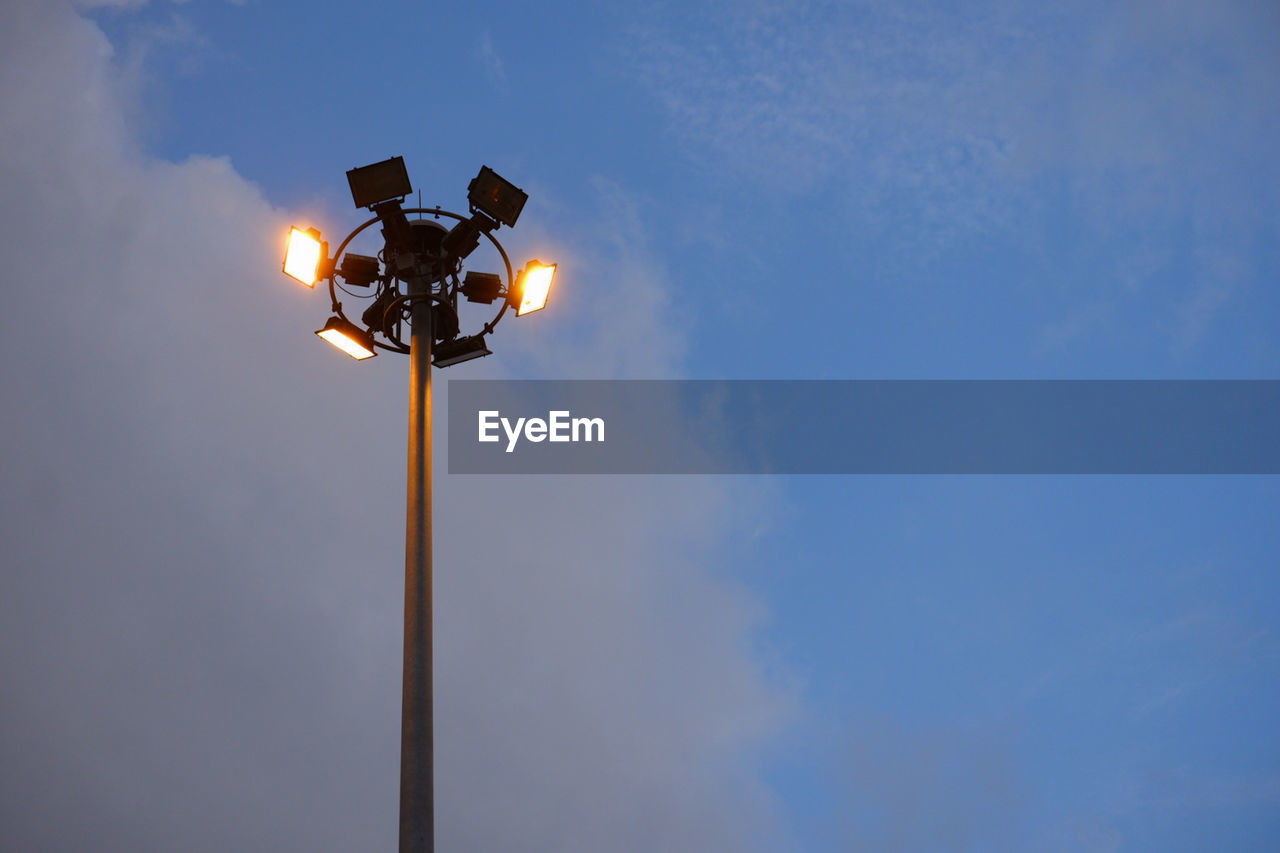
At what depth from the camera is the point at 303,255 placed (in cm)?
1033

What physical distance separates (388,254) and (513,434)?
10.4ft

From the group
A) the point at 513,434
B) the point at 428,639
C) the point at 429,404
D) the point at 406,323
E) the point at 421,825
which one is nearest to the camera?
the point at 421,825

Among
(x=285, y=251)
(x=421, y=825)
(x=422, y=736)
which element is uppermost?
(x=285, y=251)

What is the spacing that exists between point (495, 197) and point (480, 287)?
1.07 meters

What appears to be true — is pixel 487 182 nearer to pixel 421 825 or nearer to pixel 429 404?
pixel 429 404

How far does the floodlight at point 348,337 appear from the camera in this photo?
33.5 feet

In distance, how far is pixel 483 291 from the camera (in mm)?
11258

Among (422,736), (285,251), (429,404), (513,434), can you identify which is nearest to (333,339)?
(285,251)

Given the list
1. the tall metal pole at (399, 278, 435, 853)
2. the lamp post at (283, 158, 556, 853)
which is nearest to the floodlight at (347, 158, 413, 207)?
the lamp post at (283, 158, 556, 853)

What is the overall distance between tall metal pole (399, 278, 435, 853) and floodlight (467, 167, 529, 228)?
178 cm

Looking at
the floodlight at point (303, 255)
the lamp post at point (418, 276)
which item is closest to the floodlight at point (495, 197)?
the lamp post at point (418, 276)

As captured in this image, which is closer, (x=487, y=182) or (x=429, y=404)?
(x=429, y=404)

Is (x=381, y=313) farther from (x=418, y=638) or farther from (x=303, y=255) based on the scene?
(x=418, y=638)

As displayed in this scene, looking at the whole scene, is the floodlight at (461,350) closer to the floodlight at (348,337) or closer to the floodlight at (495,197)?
the floodlight at (348,337)
